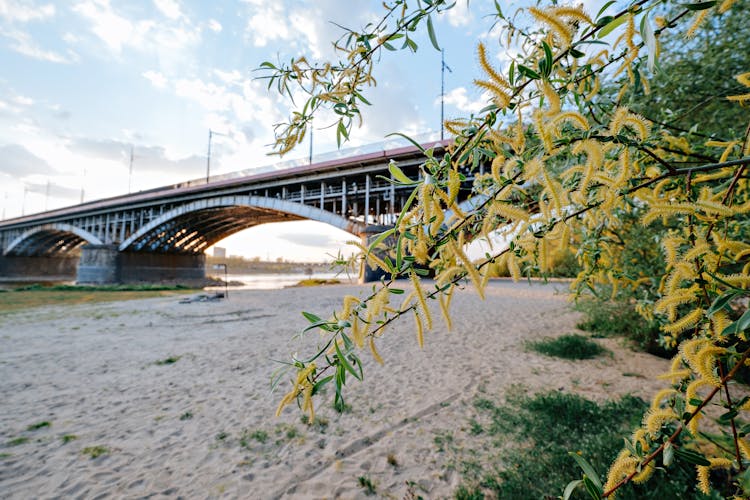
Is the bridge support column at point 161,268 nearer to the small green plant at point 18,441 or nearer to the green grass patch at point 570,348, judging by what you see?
the small green plant at point 18,441

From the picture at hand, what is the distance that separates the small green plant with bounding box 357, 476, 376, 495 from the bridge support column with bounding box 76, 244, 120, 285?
1605 inches

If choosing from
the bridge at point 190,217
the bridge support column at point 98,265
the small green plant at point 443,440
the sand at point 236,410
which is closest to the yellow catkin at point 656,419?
the sand at point 236,410

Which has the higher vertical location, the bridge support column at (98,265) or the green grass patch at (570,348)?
the bridge support column at (98,265)

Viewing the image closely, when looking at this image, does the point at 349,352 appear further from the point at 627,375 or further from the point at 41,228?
the point at 41,228

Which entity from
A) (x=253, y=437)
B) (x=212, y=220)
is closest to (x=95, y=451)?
(x=253, y=437)

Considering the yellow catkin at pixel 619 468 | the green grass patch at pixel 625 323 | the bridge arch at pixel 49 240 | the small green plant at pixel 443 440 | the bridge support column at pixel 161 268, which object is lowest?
Answer: the small green plant at pixel 443 440

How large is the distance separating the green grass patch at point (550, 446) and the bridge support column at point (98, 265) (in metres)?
41.3

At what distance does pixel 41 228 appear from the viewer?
4397cm

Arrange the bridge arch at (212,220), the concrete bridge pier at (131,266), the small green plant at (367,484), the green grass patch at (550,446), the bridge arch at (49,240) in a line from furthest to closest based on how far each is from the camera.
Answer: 1. the bridge arch at (49,240)
2. the concrete bridge pier at (131,266)
3. the bridge arch at (212,220)
4. the small green plant at (367,484)
5. the green grass patch at (550,446)

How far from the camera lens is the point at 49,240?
50344 millimetres

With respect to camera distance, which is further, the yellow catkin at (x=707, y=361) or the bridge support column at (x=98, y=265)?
the bridge support column at (x=98, y=265)

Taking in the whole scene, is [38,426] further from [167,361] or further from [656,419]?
[656,419]

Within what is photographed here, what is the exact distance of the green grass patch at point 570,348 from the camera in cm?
615

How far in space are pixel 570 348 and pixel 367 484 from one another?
5318 millimetres
